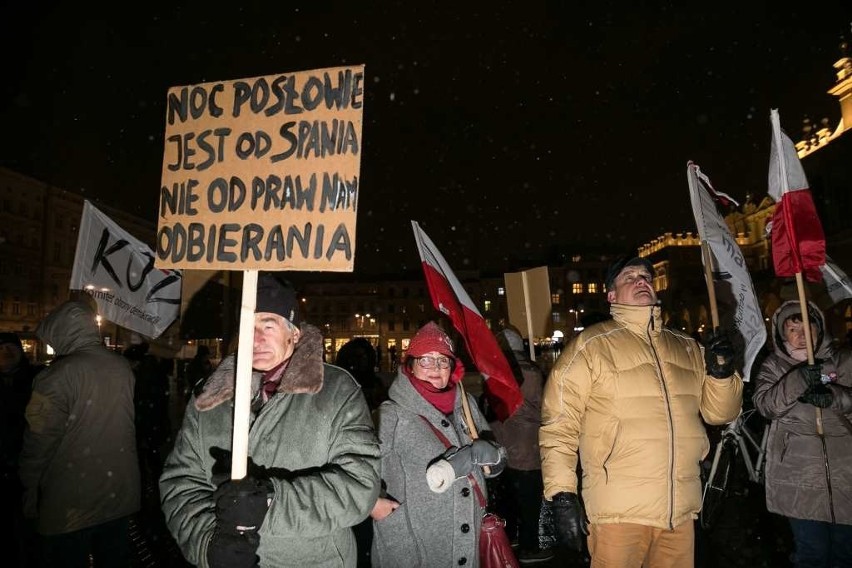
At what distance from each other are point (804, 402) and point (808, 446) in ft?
1.33

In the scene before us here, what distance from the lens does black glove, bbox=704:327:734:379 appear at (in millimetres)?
3434

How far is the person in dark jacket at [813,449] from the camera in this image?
4.11m

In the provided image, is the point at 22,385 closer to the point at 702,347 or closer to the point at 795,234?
the point at 702,347

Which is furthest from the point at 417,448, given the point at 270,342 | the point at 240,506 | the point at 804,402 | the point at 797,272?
the point at 797,272

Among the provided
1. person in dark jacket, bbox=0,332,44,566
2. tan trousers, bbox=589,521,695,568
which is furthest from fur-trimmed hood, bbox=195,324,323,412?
person in dark jacket, bbox=0,332,44,566

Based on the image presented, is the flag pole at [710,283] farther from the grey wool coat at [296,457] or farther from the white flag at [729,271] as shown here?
the grey wool coat at [296,457]

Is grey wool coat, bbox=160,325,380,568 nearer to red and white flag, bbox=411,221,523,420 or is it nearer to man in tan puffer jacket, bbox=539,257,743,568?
man in tan puffer jacket, bbox=539,257,743,568

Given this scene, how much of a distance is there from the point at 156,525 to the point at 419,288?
99.1 m

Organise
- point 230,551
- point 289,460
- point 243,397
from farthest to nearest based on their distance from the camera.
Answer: point 289,460, point 243,397, point 230,551

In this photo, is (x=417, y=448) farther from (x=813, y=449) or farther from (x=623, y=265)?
(x=813, y=449)

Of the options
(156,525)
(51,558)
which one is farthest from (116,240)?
(51,558)

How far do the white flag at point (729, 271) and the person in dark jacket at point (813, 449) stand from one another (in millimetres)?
548

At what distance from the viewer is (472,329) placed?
173 inches

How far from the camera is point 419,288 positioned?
348ft
